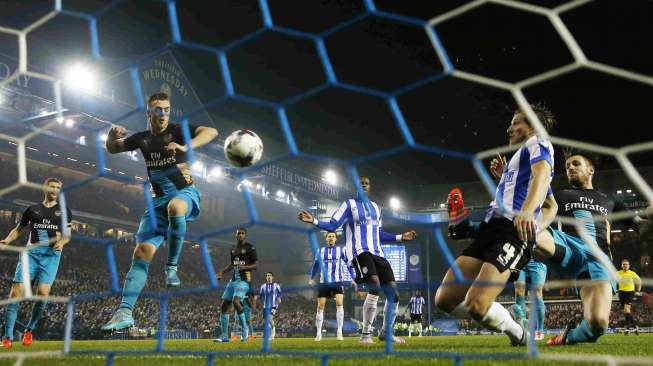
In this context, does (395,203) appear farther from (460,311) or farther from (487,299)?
(487,299)

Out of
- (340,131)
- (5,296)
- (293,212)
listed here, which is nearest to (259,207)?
(293,212)

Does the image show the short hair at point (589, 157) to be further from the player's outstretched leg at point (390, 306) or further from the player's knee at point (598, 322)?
the player's outstretched leg at point (390, 306)

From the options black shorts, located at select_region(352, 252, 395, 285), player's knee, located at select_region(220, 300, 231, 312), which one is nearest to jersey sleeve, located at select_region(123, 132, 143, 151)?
black shorts, located at select_region(352, 252, 395, 285)

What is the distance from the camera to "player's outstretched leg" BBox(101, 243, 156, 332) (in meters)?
3.87

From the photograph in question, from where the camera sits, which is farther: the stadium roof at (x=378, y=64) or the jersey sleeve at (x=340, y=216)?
the stadium roof at (x=378, y=64)

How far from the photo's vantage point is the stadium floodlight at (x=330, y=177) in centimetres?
3189

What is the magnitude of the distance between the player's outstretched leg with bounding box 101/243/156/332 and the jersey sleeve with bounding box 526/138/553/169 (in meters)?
2.75

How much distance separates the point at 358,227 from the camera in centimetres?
730

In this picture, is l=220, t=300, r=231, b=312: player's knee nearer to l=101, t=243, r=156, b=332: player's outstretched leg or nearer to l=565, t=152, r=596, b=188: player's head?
l=101, t=243, r=156, b=332: player's outstretched leg

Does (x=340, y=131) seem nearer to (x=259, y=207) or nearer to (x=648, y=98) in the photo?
(x=259, y=207)

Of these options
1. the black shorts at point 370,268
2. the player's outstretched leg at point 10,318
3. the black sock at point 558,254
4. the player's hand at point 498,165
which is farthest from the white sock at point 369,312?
the player's outstretched leg at point 10,318

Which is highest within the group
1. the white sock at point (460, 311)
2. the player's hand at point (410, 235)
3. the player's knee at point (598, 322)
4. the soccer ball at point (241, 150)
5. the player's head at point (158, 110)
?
the player's head at point (158, 110)

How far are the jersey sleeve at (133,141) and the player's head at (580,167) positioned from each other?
4.05 meters

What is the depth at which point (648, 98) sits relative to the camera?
56.9 feet
